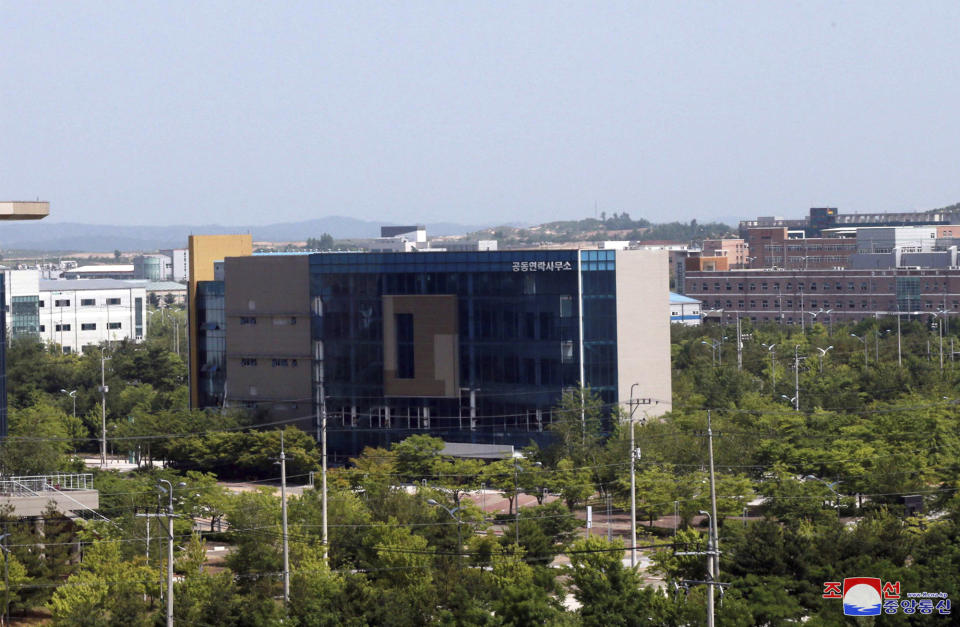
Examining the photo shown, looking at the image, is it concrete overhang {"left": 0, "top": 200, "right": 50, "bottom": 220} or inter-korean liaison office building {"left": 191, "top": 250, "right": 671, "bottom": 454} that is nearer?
concrete overhang {"left": 0, "top": 200, "right": 50, "bottom": 220}

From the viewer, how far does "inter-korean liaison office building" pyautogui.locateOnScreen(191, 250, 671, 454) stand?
2894 inches

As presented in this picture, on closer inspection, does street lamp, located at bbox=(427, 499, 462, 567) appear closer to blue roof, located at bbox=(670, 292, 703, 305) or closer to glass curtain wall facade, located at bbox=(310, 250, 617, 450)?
glass curtain wall facade, located at bbox=(310, 250, 617, 450)

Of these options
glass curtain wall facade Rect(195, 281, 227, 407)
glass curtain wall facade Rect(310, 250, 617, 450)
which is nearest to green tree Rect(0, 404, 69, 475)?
glass curtain wall facade Rect(195, 281, 227, 407)

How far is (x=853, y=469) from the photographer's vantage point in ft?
193

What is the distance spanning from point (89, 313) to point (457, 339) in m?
95.9

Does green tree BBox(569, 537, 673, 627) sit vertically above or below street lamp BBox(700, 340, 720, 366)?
below

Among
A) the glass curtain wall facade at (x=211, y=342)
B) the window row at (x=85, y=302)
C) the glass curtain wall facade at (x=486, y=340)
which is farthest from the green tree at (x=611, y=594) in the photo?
the window row at (x=85, y=302)

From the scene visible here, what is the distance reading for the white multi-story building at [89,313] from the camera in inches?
6161

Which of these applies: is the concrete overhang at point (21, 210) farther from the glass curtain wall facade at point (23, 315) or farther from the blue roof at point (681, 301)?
the blue roof at point (681, 301)

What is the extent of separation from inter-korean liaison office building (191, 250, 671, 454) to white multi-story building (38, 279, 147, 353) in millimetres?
77433

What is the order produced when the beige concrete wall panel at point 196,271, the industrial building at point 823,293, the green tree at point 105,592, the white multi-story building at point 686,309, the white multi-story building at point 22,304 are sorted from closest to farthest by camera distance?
the green tree at point 105,592 → the beige concrete wall panel at point 196,271 → the white multi-story building at point 22,304 → the industrial building at point 823,293 → the white multi-story building at point 686,309

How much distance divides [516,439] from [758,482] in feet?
54.9

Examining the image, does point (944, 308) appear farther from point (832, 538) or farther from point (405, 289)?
point (832, 538)

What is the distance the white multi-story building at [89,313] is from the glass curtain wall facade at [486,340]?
8057 centimetres
